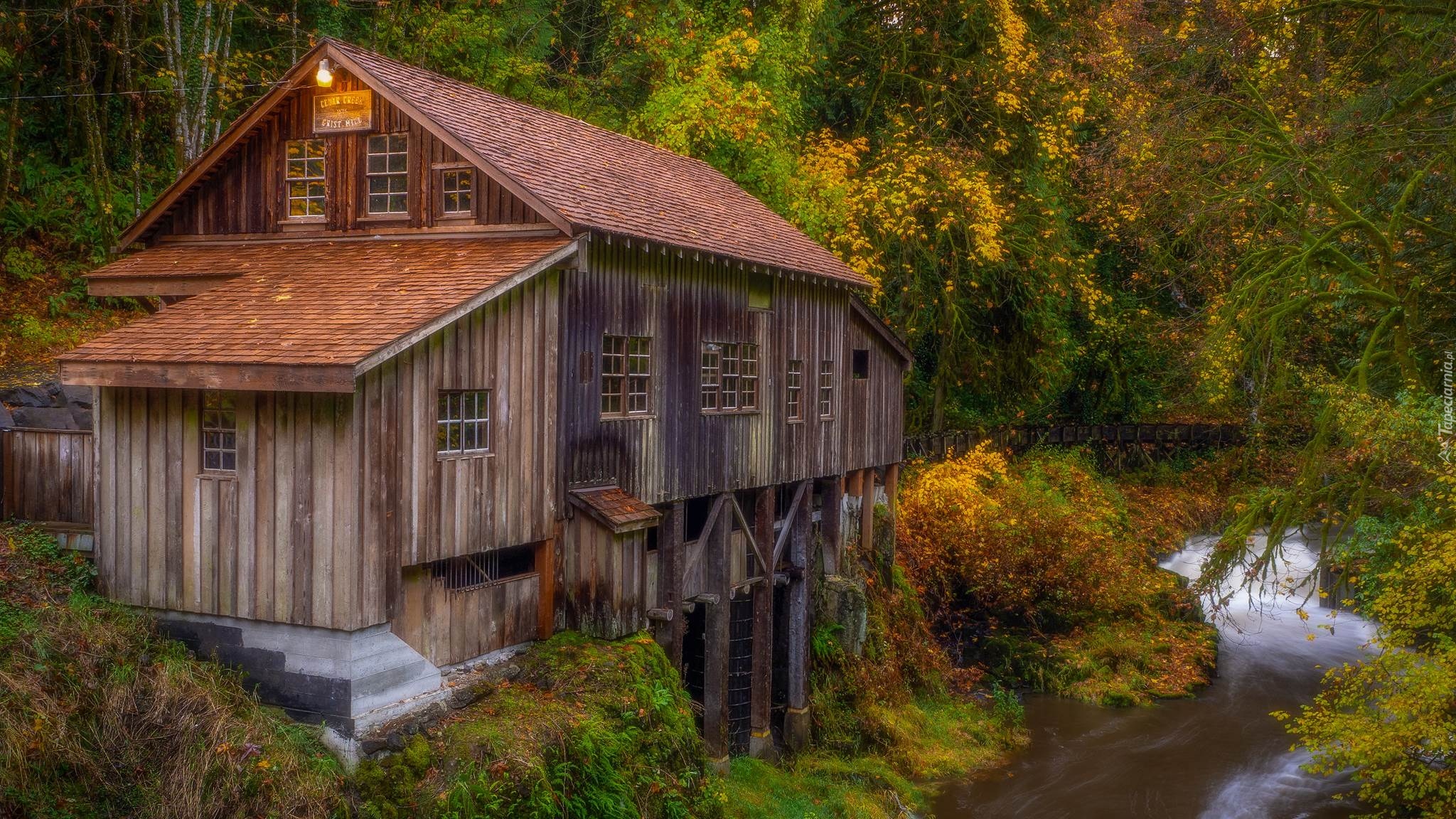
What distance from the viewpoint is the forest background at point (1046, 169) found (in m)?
14.8

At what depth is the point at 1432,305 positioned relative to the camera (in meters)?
16.0

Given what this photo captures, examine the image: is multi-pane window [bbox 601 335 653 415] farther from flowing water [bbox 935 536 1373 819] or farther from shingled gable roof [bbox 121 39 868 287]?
flowing water [bbox 935 536 1373 819]

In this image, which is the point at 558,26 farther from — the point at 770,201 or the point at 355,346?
the point at 355,346

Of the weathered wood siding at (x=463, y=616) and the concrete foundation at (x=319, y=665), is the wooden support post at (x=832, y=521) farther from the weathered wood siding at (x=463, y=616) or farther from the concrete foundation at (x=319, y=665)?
the concrete foundation at (x=319, y=665)

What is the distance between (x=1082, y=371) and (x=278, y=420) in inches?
1183

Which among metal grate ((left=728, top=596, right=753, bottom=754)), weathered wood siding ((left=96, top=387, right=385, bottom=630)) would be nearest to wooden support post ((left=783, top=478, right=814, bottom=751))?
metal grate ((left=728, top=596, right=753, bottom=754))

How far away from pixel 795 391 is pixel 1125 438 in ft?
68.9

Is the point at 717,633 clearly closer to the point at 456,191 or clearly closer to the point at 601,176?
the point at 601,176

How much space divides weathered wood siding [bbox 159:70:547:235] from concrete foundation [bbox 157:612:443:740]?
15.4 ft

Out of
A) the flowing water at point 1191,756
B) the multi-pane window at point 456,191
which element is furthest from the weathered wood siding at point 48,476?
the flowing water at point 1191,756

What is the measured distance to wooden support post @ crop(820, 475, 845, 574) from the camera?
1992 cm

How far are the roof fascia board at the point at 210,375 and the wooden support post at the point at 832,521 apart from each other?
11.7 metres

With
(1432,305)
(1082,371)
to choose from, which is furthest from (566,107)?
(1082,371)

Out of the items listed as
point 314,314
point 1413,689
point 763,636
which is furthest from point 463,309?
point 1413,689
